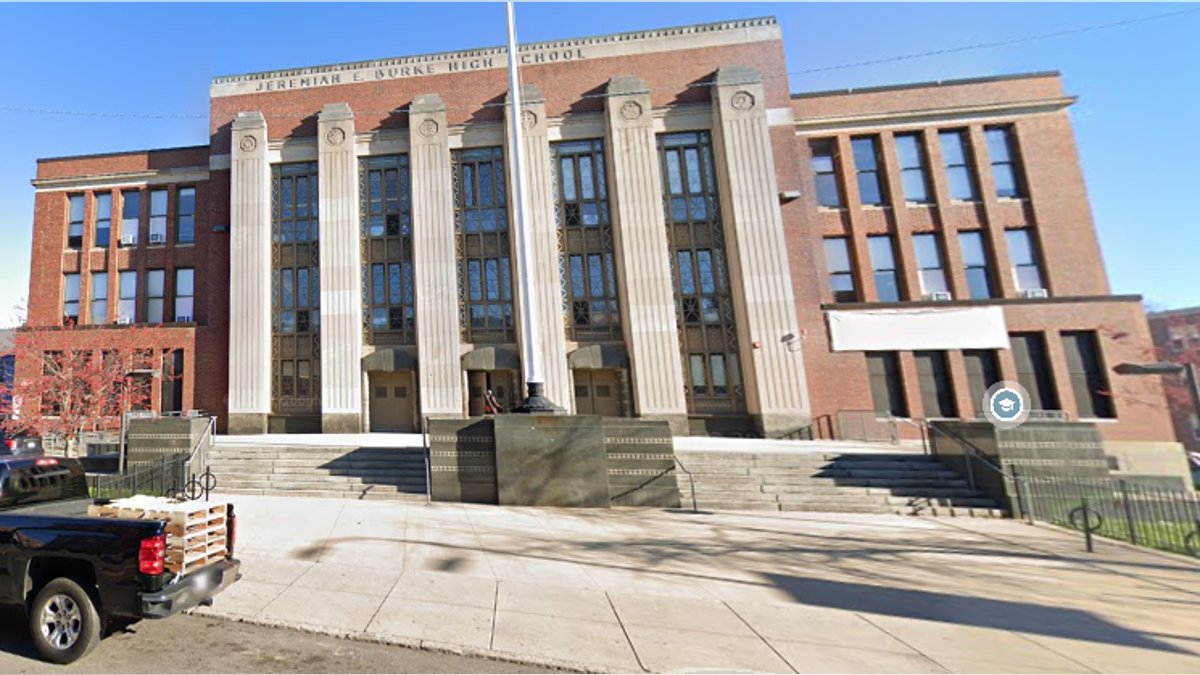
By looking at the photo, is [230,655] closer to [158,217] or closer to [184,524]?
[184,524]

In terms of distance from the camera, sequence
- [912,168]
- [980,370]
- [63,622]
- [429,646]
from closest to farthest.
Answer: [63,622] → [429,646] → [980,370] → [912,168]

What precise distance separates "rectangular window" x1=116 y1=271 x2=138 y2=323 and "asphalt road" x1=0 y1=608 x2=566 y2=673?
2591cm

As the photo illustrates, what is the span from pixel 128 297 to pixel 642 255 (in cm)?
2619

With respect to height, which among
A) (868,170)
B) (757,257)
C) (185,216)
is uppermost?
(185,216)

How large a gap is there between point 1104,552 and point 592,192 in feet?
65.3

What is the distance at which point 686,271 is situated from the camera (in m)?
21.5

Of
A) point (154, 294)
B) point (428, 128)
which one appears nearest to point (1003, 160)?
point (428, 128)

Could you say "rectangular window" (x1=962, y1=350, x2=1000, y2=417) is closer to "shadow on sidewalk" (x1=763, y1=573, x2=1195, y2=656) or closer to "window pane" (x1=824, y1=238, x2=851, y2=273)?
"window pane" (x1=824, y1=238, x2=851, y2=273)

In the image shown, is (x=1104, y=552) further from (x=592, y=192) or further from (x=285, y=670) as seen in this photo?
(x=592, y=192)

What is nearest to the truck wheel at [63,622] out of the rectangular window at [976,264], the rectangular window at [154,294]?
the rectangular window at [154,294]

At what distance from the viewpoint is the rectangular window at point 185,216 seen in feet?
79.2

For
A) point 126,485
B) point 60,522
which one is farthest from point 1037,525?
point 126,485

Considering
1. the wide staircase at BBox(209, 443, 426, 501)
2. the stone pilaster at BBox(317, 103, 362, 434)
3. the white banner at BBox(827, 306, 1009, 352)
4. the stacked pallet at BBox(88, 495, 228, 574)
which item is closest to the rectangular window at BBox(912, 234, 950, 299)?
the white banner at BBox(827, 306, 1009, 352)

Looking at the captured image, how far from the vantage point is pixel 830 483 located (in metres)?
12.4
